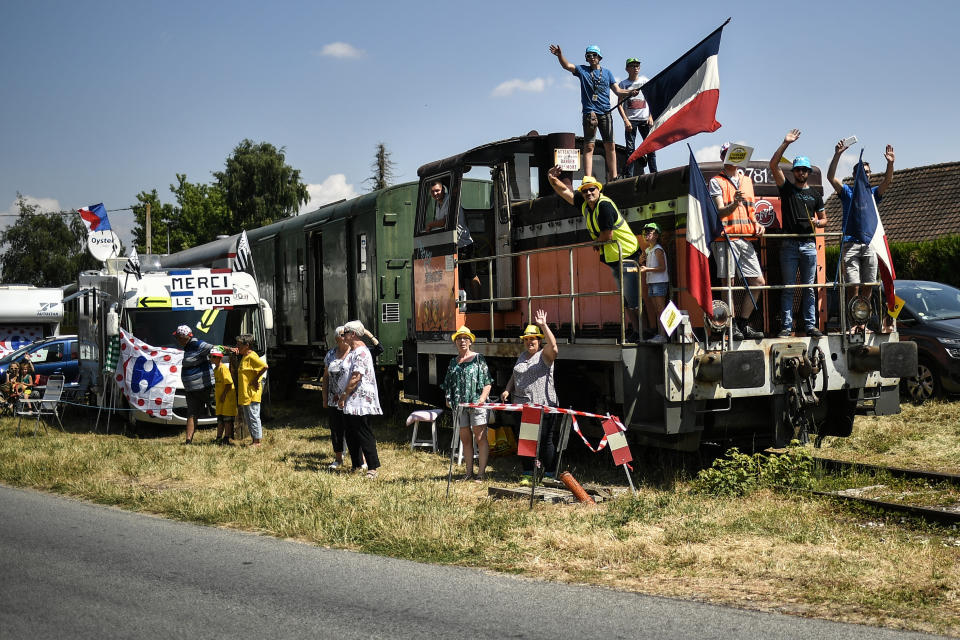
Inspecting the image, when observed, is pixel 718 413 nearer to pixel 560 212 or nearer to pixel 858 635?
pixel 560 212

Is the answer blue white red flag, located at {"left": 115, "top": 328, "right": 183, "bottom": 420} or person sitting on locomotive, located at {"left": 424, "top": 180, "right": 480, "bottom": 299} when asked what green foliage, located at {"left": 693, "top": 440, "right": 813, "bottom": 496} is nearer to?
person sitting on locomotive, located at {"left": 424, "top": 180, "right": 480, "bottom": 299}

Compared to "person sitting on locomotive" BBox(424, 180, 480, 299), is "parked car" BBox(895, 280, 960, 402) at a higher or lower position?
lower

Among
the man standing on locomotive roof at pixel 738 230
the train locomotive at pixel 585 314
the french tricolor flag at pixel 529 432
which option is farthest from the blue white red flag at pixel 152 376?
the man standing on locomotive roof at pixel 738 230

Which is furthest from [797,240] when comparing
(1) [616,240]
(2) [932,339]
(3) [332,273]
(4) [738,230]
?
(3) [332,273]

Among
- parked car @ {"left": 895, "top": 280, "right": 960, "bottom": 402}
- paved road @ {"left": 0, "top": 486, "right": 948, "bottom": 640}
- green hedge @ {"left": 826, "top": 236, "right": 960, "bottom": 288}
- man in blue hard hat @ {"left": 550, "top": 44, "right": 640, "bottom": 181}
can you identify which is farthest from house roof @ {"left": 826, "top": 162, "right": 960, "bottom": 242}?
paved road @ {"left": 0, "top": 486, "right": 948, "bottom": 640}

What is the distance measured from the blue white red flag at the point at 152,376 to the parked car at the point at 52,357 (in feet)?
21.4

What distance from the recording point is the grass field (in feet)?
18.5

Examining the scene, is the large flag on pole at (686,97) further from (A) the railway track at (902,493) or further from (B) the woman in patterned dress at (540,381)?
(A) the railway track at (902,493)

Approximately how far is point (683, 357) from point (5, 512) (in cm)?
660

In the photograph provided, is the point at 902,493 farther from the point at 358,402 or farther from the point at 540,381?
the point at 358,402

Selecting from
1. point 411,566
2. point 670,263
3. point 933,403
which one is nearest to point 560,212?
point 670,263

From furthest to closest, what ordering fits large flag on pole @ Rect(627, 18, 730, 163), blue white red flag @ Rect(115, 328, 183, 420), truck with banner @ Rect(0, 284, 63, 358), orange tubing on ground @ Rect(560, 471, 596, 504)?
1. truck with banner @ Rect(0, 284, 63, 358)
2. blue white red flag @ Rect(115, 328, 183, 420)
3. large flag on pole @ Rect(627, 18, 730, 163)
4. orange tubing on ground @ Rect(560, 471, 596, 504)

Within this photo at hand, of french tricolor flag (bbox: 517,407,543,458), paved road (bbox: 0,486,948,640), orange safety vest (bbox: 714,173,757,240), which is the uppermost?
orange safety vest (bbox: 714,173,757,240)

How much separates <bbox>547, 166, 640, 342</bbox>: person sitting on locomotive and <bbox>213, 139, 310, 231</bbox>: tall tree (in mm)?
42798
